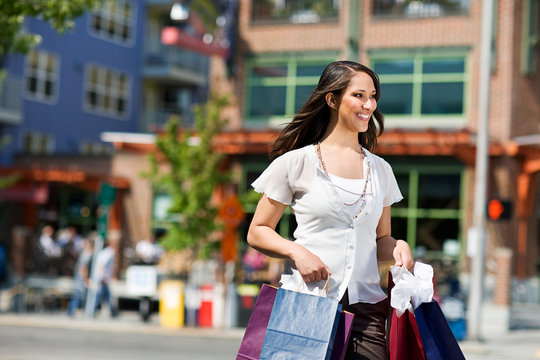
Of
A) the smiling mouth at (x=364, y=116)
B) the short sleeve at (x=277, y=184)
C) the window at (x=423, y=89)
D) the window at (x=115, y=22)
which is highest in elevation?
the window at (x=115, y=22)

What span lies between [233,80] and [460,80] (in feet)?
23.2

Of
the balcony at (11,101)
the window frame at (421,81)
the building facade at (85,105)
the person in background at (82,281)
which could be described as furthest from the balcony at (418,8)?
the balcony at (11,101)

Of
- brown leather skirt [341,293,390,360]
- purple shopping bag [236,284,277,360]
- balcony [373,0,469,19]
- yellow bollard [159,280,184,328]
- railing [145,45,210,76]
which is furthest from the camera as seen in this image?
railing [145,45,210,76]

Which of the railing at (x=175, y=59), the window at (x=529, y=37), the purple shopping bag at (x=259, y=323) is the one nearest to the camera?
the purple shopping bag at (x=259, y=323)

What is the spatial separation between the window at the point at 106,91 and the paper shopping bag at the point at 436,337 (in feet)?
124

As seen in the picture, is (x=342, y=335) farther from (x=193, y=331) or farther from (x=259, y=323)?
(x=193, y=331)

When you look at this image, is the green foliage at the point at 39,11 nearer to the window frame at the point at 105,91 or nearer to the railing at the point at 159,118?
the window frame at the point at 105,91

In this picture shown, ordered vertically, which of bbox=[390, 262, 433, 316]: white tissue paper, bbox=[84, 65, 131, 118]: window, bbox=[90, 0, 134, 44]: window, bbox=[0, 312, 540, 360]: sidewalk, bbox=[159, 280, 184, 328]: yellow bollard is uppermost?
bbox=[90, 0, 134, 44]: window

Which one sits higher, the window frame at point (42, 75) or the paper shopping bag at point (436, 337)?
the window frame at point (42, 75)

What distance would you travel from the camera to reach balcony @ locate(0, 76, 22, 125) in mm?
34875

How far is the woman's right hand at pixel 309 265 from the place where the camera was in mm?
3273

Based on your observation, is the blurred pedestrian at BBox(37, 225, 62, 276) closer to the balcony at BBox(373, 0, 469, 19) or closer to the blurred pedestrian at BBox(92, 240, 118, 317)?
the blurred pedestrian at BBox(92, 240, 118, 317)

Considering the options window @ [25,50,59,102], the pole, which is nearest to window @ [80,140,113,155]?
window @ [25,50,59,102]

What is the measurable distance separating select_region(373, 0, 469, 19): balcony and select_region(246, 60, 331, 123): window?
231 centimetres
